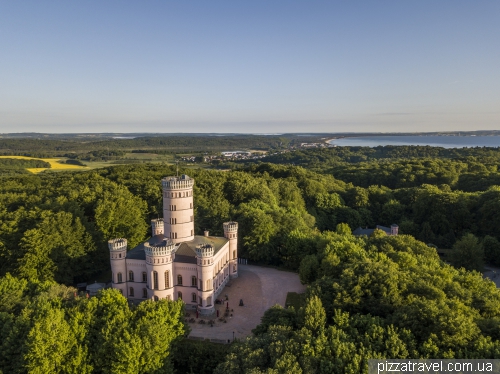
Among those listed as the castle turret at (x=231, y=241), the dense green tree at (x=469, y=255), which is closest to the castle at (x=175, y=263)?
the castle turret at (x=231, y=241)

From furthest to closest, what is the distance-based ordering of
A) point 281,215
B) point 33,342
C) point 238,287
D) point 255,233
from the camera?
point 281,215, point 255,233, point 238,287, point 33,342

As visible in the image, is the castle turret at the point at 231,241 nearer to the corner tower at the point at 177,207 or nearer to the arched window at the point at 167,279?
the corner tower at the point at 177,207

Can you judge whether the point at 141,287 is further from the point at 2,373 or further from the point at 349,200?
the point at 349,200

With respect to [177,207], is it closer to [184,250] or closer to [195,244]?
[195,244]

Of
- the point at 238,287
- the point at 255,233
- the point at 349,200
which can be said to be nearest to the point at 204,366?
the point at 238,287

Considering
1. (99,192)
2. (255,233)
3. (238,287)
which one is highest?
(99,192)

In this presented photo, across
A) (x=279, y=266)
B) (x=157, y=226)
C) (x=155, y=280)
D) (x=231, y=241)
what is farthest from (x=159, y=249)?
(x=279, y=266)
